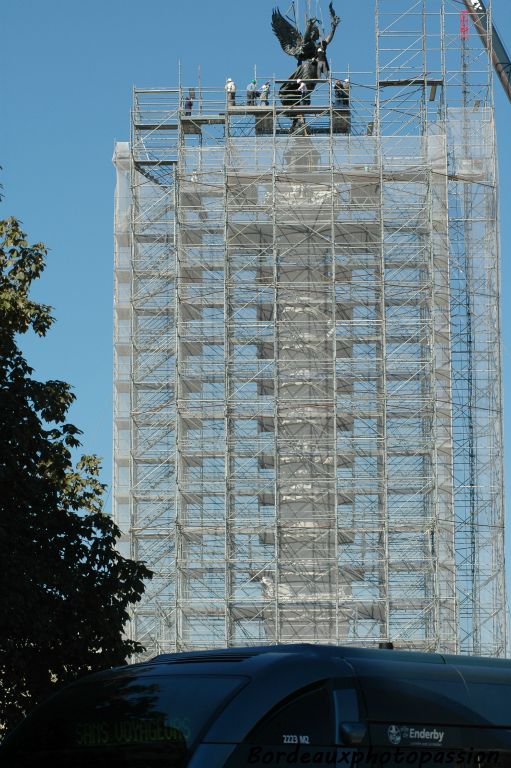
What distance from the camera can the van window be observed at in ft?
27.9

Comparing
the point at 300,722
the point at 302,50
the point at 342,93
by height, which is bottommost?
the point at 300,722

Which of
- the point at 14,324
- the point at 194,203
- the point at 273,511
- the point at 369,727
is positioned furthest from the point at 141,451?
the point at 369,727

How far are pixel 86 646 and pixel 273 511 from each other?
2123 cm

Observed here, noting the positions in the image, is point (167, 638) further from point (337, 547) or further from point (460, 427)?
point (460, 427)

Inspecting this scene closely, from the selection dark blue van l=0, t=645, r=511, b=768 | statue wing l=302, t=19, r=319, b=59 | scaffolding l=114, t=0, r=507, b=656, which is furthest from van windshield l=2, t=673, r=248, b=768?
statue wing l=302, t=19, r=319, b=59

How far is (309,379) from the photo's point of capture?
42.2 meters

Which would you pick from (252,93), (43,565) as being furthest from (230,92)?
(43,565)

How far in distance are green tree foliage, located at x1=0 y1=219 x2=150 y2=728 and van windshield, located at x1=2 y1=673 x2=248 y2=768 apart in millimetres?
9433

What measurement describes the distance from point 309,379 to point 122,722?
33405 mm

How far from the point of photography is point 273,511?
4125 centimetres

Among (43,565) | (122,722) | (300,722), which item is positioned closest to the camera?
(300,722)

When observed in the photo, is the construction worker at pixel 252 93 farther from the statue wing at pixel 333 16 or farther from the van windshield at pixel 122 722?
the van windshield at pixel 122 722

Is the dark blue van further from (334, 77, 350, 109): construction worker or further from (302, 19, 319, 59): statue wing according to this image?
(302, 19, 319, 59): statue wing

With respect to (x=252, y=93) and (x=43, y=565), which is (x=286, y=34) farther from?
(x=43, y=565)
